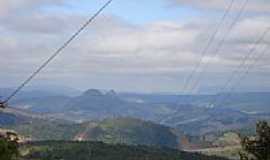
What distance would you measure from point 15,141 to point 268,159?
154 feet

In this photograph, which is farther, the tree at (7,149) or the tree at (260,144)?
the tree at (7,149)

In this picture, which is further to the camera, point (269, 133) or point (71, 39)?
point (269, 133)

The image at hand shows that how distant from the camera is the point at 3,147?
7781 cm

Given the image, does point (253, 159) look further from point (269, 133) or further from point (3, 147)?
point (3, 147)

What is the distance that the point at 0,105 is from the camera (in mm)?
21875

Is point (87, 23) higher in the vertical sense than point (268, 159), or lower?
higher

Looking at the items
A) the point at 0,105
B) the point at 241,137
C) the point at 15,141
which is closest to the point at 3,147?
the point at 15,141

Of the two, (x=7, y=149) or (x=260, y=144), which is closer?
(x=260, y=144)

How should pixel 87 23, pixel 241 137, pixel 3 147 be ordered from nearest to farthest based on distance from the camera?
pixel 87 23, pixel 241 137, pixel 3 147

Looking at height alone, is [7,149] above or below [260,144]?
above

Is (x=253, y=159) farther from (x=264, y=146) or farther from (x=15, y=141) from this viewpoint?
(x=15, y=141)

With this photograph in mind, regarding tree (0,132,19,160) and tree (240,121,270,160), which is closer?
tree (240,121,270,160)

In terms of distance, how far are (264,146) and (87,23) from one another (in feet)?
116

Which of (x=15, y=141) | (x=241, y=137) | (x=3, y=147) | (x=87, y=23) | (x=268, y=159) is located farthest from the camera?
(x=15, y=141)
